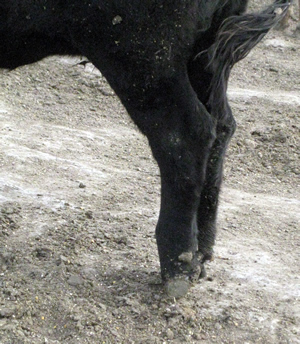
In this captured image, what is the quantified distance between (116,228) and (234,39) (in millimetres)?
1540

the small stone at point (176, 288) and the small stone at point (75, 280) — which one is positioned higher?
the small stone at point (176, 288)

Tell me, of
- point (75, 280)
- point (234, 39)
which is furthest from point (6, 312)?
point (234, 39)

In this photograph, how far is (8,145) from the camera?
16.3ft

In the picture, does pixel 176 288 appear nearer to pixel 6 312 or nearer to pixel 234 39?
pixel 6 312

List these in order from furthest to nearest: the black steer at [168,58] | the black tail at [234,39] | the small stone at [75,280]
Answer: the small stone at [75,280], the black tail at [234,39], the black steer at [168,58]

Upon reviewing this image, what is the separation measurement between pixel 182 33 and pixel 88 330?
1588 millimetres

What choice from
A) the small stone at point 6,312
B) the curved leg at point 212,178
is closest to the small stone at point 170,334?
the curved leg at point 212,178

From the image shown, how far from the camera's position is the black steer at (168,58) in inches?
105

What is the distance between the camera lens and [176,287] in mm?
2980

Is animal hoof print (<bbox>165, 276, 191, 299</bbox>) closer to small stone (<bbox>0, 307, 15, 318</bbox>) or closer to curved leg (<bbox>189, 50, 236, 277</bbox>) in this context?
curved leg (<bbox>189, 50, 236, 277</bbox>)

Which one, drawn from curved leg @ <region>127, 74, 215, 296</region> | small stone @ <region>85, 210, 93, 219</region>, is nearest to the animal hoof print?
curved leg @ <region>127, 74, 215, 296</region>

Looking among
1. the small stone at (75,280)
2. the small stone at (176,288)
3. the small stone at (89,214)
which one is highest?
the small stone at (176,288)

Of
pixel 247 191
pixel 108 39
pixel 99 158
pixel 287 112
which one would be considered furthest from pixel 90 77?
pixel 108 39

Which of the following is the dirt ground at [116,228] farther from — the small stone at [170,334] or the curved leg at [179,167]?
the curved leg at [179,167]
